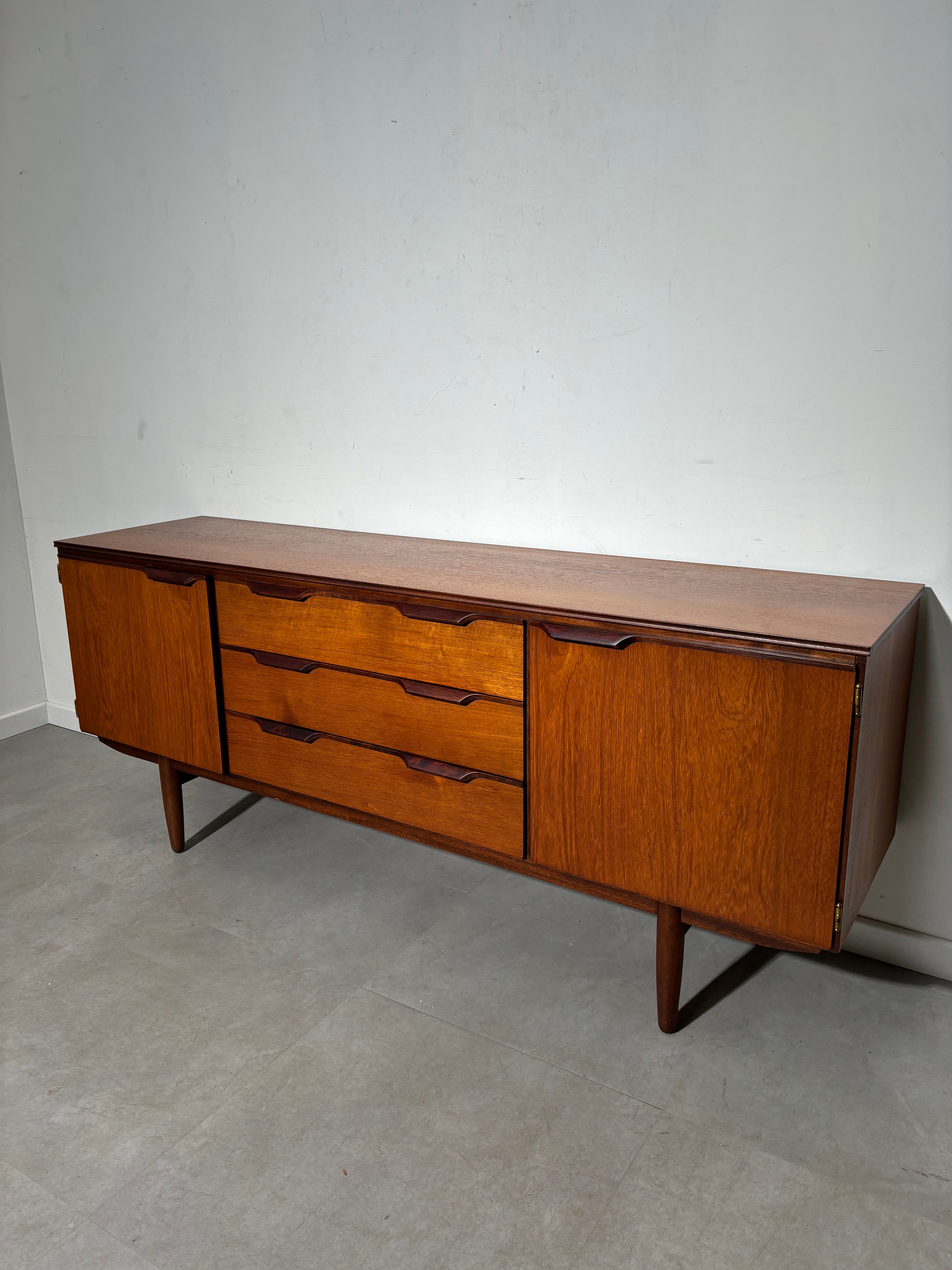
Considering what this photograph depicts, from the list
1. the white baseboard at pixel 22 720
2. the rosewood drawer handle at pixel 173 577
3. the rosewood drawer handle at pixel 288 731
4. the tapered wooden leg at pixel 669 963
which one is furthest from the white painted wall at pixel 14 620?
the tapered wooden leg at pixel 669 963

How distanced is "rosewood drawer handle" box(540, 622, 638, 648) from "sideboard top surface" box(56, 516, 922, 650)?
0.03 meters

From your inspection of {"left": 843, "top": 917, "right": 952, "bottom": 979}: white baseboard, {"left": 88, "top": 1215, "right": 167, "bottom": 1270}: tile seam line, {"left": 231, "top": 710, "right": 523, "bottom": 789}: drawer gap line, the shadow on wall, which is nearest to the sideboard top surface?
the shadow on wall

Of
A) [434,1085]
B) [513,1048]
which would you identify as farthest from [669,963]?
[434,1085]

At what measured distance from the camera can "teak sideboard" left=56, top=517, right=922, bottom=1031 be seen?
1421mm

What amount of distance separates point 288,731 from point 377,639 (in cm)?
36

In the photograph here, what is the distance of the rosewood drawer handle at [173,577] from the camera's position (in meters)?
2.04

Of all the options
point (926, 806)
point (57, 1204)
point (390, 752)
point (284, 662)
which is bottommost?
point (57, 1204)

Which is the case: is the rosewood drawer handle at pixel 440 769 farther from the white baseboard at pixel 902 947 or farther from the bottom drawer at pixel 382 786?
the white baseboard at pixel 902 947

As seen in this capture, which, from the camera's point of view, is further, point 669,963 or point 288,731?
point 288,731

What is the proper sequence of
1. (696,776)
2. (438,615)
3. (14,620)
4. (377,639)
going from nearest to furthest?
(696,776) → (438,615) → (377,639) → (14,620)

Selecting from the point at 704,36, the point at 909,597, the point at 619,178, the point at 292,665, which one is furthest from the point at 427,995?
the point at 704,36

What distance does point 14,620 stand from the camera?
3.23 metres

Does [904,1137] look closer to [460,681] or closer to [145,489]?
[460,681]

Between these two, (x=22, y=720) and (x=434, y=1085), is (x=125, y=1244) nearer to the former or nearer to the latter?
(x=434, y=1085)
